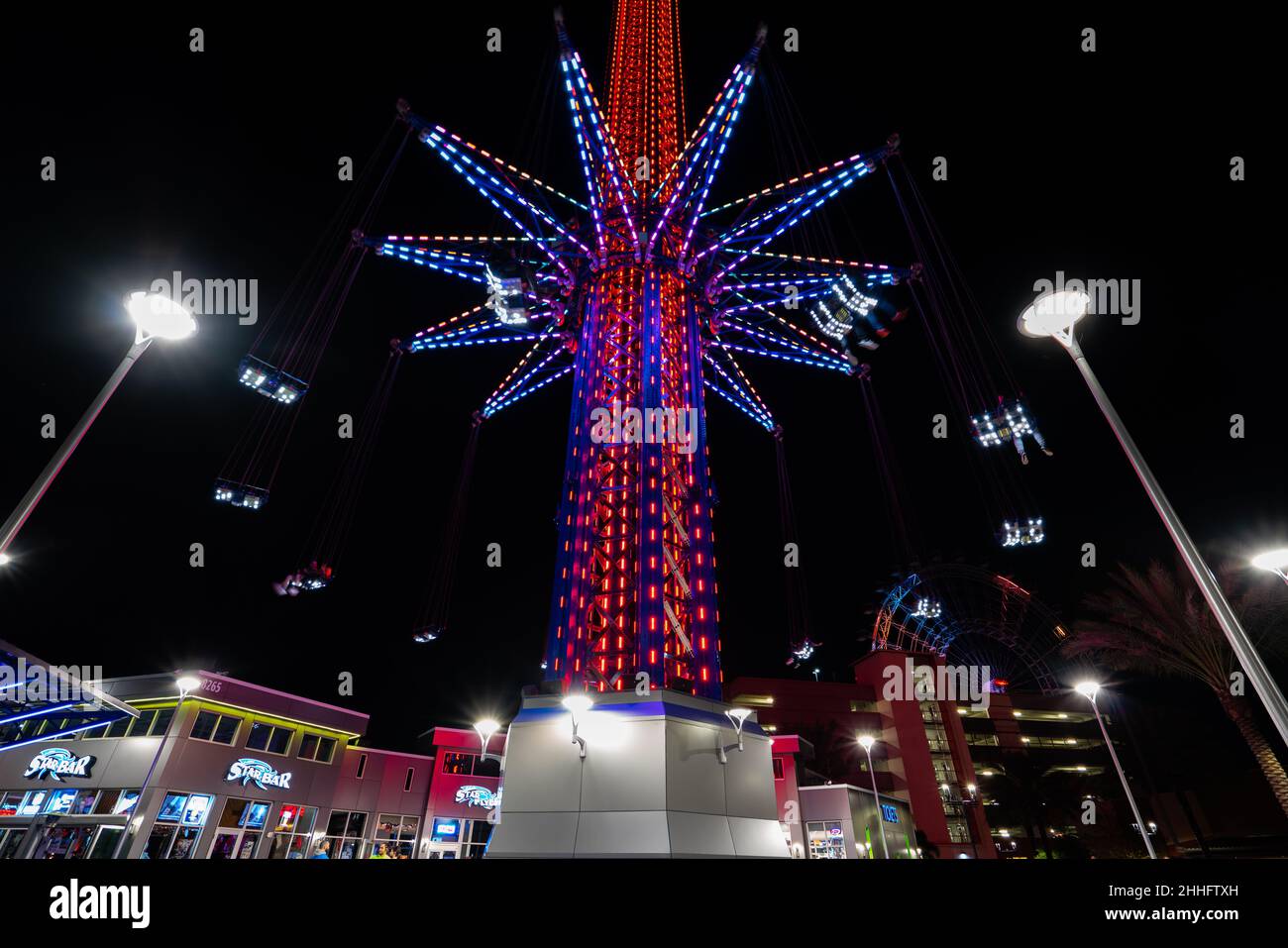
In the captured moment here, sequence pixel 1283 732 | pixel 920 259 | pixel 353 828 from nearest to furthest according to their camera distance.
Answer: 1. pixel 1283 732
2. pixel 920 259
3. pixel 353 828

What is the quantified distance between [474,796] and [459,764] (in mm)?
2077

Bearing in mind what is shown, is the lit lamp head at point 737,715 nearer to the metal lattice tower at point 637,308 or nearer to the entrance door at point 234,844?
the metal lattice tower at point 637,308

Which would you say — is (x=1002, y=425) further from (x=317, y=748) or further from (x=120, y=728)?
(x=120, y=728)

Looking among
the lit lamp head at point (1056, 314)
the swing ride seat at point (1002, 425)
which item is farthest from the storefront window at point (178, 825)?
the lit lamp head at point (1056, 314)

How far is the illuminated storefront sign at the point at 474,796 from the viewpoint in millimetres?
35250

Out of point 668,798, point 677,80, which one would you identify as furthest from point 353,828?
point 677,80

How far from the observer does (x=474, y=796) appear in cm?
3550

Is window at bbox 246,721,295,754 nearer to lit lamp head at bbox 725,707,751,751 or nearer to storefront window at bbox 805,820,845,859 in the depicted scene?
lit lamp head at bbox 725,707,751,751

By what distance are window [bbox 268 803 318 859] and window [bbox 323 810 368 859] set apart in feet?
3.77

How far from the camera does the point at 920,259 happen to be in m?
21.0

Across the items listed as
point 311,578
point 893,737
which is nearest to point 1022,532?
point 311,578

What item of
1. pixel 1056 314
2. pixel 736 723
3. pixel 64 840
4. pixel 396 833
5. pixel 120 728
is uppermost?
pixel 1056 314
